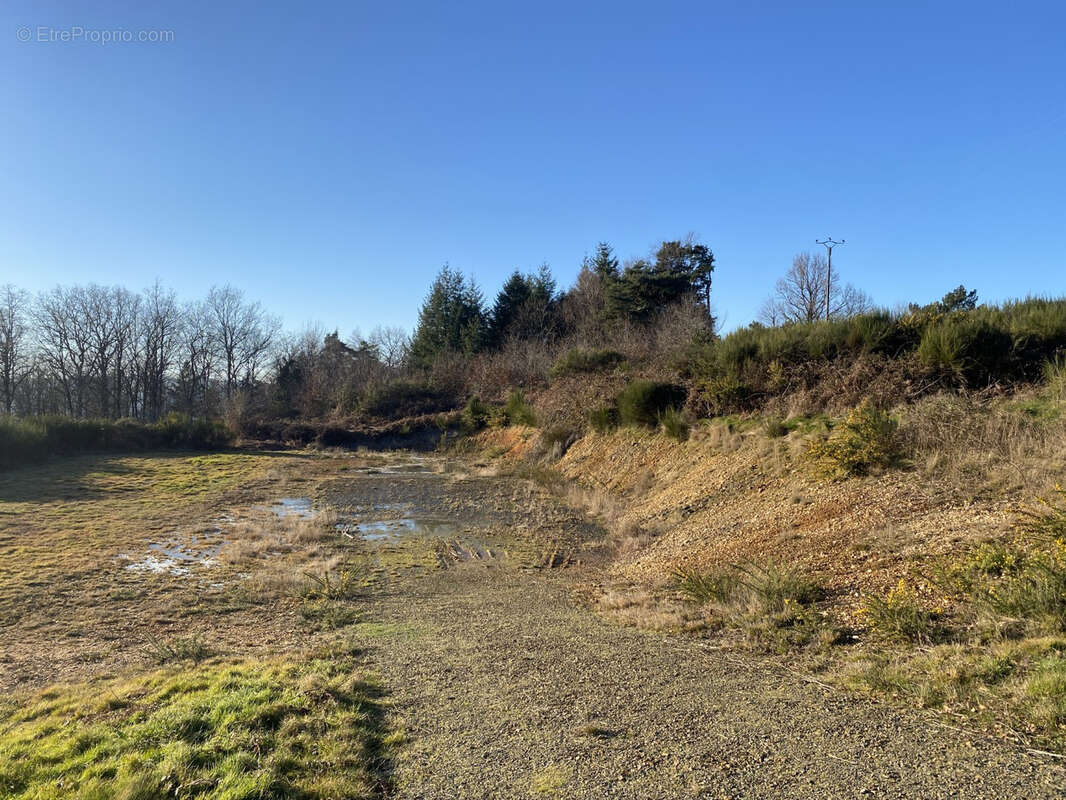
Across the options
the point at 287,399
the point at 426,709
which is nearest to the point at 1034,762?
the point at 426,709

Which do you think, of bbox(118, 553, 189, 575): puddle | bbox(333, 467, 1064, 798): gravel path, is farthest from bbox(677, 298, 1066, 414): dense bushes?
bbox(118, 553, 189, 575): puddle

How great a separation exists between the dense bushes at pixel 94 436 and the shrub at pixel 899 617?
1228 inches

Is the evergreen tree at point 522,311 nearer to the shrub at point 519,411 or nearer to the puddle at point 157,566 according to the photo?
the shrub at point 519,411

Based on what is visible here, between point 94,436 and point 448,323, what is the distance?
80.3 feet

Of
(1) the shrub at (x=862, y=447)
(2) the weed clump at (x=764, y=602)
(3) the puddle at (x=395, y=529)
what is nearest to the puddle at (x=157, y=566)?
(3) the puddle at (x=395, y=529)

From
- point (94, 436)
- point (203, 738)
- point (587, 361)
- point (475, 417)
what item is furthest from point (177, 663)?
point (94, 436)

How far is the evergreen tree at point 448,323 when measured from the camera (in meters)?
47.0

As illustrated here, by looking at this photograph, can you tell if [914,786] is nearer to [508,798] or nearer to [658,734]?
[658,734]

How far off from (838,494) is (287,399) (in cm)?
4384

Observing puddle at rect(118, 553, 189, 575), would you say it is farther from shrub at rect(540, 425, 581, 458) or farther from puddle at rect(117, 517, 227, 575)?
shrub at rect(540, 425, 581, 458)

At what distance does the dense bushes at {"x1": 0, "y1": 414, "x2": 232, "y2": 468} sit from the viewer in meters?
26.5

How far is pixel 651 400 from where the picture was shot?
18.8 metres

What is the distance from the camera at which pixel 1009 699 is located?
3.63 meters

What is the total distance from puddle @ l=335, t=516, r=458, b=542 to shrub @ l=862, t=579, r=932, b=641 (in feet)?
31.4
